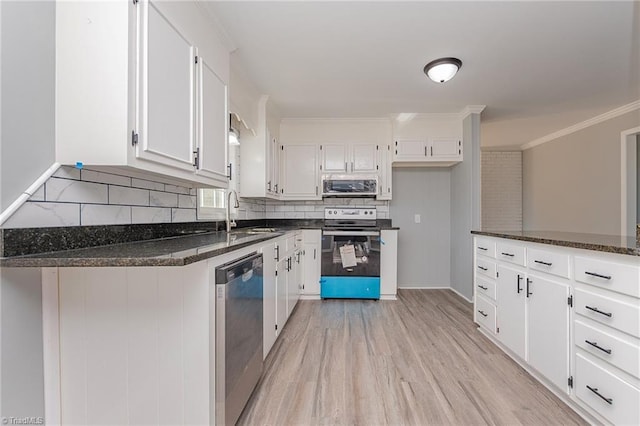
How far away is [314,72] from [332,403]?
102 inches

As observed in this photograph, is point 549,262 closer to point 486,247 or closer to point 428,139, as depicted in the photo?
point 486,247

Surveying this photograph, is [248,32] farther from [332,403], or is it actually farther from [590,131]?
[590,131]

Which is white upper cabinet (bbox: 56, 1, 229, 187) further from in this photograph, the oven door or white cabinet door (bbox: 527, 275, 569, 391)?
the oven door

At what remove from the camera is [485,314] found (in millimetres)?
2447

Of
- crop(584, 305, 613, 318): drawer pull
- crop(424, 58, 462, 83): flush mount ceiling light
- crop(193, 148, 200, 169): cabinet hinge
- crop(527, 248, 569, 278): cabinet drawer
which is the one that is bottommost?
crop(584, 305, 613, 318): drawer pull

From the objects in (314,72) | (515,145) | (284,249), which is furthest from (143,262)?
(515,145)

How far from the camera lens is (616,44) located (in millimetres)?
2205

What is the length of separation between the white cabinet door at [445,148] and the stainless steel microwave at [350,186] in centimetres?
82

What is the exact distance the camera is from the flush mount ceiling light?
7.82ft

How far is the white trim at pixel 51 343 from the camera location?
114 centimetres

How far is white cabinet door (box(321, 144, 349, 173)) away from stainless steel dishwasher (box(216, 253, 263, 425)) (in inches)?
93.1

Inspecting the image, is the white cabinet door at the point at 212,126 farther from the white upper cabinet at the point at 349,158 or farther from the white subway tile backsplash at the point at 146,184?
the white upper cabinet at the point at 349,158

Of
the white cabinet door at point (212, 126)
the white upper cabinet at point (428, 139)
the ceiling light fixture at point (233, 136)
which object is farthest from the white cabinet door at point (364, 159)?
the white cabinet door at point (212, 126)

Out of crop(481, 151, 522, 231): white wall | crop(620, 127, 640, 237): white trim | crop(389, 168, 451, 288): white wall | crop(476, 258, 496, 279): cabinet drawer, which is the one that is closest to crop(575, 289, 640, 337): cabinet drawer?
crop(476, 258, 496, 279): cabinet drawer
